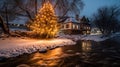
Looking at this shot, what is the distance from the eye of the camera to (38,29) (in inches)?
1160

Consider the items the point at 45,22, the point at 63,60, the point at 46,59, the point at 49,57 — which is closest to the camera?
the point at 63,60

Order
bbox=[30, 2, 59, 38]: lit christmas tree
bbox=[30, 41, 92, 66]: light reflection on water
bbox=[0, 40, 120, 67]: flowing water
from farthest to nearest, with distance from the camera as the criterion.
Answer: bbox=[30, 2, 59, 38]: lit christmas tree, bbox=[30, 41, 92, 66]: light reflection on water, bbox=[0, 40, 120, 67]: flowing water

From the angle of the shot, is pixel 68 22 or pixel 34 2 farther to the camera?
pixel 68 22

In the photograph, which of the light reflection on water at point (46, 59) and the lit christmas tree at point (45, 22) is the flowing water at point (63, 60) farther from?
the lit christmas tree at point (45, 22)

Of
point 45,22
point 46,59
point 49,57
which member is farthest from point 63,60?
point 45,22

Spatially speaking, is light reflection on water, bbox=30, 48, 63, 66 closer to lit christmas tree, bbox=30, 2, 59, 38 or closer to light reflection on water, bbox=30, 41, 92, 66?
light reflection on water, bbox=30, 41, 92, 66

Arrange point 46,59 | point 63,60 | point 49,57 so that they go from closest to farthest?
point 63,60
point 46,59
point 49,57

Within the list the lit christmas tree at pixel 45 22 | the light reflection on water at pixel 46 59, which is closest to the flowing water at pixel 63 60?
the light reflection on water at pixel 46 59

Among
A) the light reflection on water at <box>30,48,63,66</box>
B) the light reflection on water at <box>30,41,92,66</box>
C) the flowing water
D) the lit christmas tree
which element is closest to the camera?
the flowing water

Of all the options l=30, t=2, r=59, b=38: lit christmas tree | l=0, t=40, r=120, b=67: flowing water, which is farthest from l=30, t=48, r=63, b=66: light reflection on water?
l=30, t=2, r=59, b=38: lit christmas tree

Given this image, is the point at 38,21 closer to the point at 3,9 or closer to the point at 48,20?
the point at 48,20

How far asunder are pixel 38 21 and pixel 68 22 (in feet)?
121

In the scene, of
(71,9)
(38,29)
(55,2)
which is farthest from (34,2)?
(38,29)

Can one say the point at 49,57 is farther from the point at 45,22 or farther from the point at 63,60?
the point at 45,22
